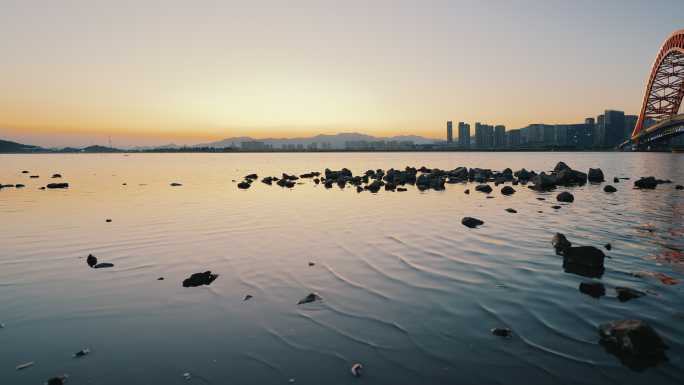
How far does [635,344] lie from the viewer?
6902mm

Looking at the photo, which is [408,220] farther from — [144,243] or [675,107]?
[675,107]

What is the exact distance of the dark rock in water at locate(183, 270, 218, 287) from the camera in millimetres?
11180

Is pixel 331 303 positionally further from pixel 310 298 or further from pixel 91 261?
pixel 91 261

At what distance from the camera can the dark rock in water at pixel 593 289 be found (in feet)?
31.9

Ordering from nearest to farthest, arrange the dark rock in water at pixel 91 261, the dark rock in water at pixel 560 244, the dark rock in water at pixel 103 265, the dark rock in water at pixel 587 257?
the dark rock in water at pixel 587 257
the dark rock in water at pixel 103 265
the dark rock in water at pixel 91 261
the dark rock in water at pixel 560 244

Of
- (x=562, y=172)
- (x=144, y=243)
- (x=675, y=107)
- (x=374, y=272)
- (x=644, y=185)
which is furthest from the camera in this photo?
(x=675, y=107)

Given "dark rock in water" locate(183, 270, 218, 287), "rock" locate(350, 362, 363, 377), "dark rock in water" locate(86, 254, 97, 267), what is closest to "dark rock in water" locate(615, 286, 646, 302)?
"rock" locate(350, 362, 363, 377)

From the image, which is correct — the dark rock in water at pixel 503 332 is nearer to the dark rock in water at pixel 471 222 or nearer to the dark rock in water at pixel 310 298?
the dark rock in water at pixel 310 298

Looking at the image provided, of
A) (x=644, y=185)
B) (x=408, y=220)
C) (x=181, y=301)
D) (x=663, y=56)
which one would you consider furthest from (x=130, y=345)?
(x=663, y=56)

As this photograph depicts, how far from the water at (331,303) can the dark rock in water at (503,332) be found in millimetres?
192

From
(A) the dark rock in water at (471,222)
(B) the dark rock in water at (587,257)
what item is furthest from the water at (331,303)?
(A) the dark rock in water at (471,222)

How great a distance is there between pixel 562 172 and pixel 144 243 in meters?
44.7

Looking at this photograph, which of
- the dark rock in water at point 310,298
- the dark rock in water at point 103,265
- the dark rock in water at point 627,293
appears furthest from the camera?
the dark rock in water at point 103,265

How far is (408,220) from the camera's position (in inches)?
853
